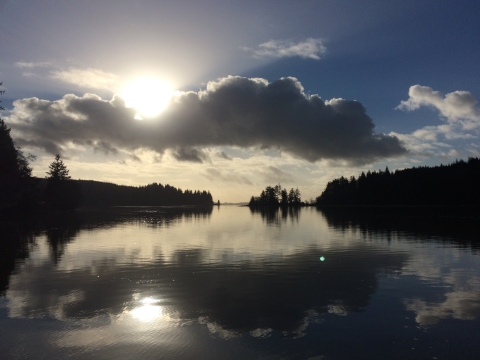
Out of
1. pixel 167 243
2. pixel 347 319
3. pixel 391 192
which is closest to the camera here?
pixel 347 319

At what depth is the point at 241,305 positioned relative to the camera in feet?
49.8

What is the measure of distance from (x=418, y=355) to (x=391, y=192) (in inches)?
8005

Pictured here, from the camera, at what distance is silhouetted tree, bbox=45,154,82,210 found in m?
123

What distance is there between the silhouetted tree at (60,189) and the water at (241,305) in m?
104

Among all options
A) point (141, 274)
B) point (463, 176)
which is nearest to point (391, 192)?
point (463, 176)

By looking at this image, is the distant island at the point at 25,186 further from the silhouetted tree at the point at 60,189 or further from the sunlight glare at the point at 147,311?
the sunlight glare at the point at 147,311

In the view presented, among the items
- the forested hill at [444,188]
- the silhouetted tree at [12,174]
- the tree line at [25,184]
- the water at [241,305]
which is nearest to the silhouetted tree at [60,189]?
the tree line at [25,184]

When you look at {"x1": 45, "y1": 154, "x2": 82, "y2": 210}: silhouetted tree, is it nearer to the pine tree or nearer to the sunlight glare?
the pine tree

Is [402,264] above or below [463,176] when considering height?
below

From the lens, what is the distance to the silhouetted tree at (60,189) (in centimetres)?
12325

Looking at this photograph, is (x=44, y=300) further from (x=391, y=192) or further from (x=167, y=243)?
(x=391, y=192)

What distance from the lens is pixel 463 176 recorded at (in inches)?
6737

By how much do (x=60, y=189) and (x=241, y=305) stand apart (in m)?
127

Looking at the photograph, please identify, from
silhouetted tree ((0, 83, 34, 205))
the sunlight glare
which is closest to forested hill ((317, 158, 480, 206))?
silhouetted tree ((0, 83, 34, 205))
